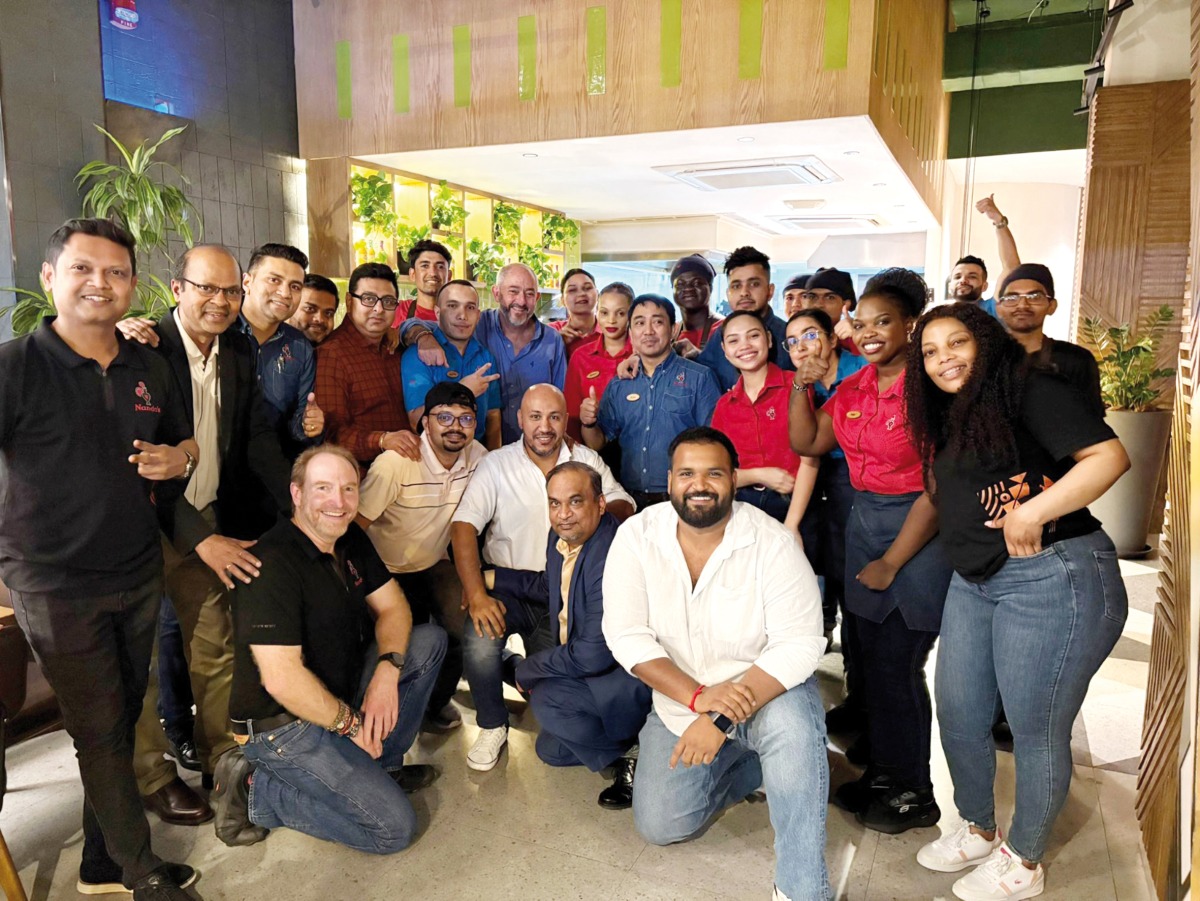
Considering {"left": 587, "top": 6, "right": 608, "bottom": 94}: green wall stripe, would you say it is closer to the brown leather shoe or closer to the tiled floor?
the tiled floor

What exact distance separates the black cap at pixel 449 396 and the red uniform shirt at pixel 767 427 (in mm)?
1030

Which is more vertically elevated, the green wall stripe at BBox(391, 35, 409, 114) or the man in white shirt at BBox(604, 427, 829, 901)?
the green wall stripe at BBox(391, 35, 409, 114)

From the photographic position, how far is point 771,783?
2145 millimetres

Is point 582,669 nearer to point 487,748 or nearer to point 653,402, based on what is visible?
point 487,748

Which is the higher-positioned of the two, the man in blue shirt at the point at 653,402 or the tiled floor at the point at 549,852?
the man in blue shirt at the point at 653,402

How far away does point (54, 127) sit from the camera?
15.6 ft

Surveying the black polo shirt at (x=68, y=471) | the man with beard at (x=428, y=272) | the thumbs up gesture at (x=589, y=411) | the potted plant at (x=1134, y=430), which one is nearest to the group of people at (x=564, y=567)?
the black polo shirt at (x=68, y=471)

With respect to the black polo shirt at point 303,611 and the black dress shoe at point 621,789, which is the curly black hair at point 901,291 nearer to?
the black dress shoe at point 621,789

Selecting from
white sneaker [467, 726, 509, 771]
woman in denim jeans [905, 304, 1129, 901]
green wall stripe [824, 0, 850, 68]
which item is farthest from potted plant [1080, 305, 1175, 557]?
white sneaker [467, 726, 509, 771]

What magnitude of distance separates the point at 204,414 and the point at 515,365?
64.0 inches

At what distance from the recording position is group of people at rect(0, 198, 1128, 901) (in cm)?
201

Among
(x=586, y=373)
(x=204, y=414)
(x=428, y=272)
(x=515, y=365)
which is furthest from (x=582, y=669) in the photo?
(x=428, y=272)

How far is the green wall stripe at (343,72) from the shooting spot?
6.04 m

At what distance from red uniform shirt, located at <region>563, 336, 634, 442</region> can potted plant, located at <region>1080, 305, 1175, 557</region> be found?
3.54 m
